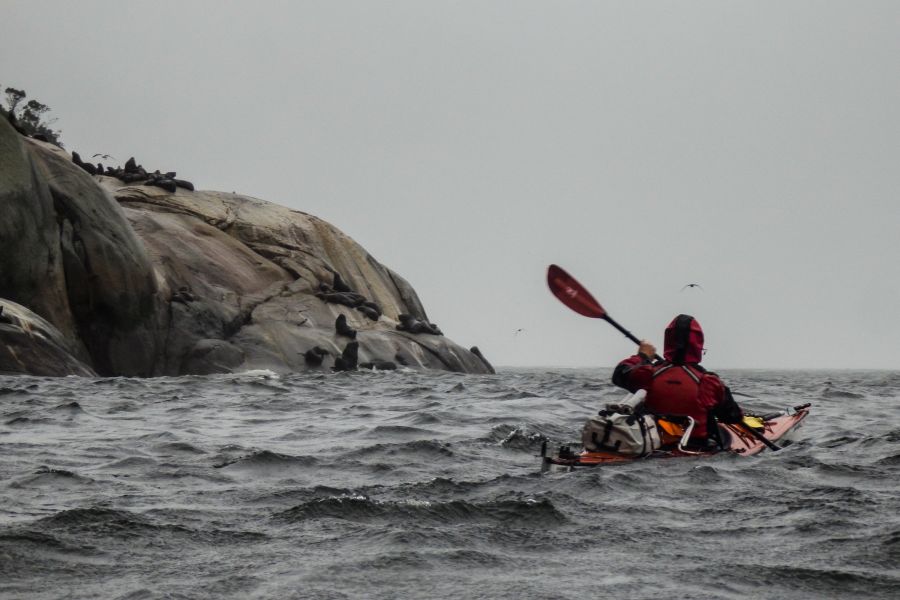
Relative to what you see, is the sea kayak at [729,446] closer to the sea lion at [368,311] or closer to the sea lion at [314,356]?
the sea lion at [314,356]

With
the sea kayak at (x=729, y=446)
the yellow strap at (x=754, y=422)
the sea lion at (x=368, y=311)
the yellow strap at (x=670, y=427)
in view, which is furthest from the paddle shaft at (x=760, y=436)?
the sea lion at (x=368, y=311)

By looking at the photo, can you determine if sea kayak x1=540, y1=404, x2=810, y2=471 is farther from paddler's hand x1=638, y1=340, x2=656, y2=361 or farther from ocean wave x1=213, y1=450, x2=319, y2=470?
ocean wave x1=213, y1=450, x2=319, y2=470

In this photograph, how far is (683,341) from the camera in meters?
11.1

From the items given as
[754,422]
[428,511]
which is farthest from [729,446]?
[428,511]

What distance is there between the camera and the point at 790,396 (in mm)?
27141

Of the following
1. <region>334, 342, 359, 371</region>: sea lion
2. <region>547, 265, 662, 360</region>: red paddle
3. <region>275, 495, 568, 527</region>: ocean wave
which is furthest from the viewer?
<region>334, 342, 359, 371</region>: sea lion

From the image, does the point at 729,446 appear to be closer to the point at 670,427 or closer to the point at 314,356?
the point at 670,427

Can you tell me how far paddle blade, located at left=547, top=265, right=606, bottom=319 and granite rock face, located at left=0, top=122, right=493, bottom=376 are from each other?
38.8 ft

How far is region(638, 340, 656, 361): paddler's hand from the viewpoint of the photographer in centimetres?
1163

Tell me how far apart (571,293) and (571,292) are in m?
0.01

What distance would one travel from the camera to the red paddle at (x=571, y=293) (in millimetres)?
14406

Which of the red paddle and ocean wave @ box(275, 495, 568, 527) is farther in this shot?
the red paddle

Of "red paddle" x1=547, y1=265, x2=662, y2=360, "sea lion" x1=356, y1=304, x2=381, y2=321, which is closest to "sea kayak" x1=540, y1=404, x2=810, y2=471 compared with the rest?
"red paddle" x1=547, y1=265, x2=662, y2=360

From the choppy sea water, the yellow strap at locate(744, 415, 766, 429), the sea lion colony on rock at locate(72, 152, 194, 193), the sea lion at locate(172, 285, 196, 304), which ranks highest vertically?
the sea lion colony on rock at locate(72, 152, 194, 193)
